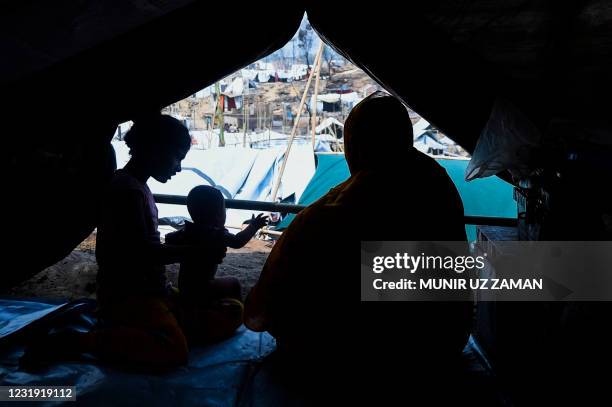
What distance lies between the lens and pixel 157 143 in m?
1.85

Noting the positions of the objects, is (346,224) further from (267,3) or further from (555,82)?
(555,82)

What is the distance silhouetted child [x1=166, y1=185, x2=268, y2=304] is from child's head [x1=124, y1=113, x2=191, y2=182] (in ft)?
0.72

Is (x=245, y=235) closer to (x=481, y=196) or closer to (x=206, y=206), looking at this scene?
(x=206, y=206)

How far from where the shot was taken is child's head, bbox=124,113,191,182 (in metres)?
1.84

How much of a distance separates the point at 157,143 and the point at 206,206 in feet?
1.16

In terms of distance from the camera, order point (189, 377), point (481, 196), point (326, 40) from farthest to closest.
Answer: point (481, 196)
point (326, 40)
point (189, 377)

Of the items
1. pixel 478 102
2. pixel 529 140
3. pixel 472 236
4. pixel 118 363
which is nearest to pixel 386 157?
Result: pixel 529 140

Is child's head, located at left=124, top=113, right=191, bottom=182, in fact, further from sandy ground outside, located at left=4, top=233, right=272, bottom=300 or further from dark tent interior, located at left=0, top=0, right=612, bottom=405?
sandy ground outside, located at left=4, top=233, right=272, bottom=300

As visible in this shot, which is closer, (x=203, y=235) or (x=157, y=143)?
(x=157, y=143)

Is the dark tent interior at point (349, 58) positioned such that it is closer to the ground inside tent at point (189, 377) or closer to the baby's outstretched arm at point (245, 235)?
the ground inside tent at point (189, 377)

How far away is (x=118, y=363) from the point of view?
182 cm

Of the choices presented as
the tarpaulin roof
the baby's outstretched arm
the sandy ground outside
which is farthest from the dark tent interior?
the sandy ground outside

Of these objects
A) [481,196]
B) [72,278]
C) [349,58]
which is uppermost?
[349,58]

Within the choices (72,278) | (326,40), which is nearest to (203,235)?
(326,40)
